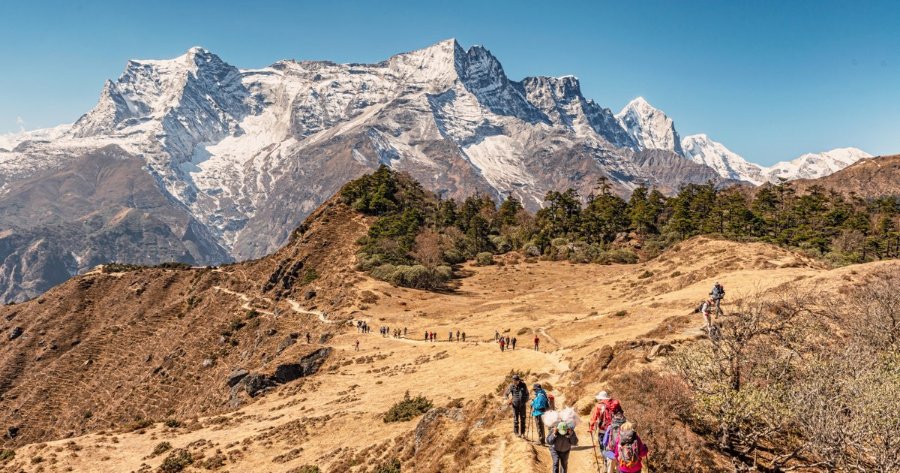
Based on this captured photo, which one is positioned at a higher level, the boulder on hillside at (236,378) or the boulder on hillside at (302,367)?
the boulder on hillside at (302,367)

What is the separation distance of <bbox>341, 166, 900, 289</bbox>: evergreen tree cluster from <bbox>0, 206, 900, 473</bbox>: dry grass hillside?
21.1 feet

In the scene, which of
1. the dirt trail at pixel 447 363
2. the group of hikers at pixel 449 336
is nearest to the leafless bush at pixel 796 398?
the dirt trail at pixel 447 363

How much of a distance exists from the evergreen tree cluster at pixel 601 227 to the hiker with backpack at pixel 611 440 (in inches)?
2814

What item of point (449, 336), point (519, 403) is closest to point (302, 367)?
point (449, 336)

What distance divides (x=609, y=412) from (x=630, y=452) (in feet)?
8.21

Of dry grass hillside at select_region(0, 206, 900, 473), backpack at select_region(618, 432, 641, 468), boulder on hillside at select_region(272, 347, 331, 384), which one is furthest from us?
boulder on hillside at select_region(272, 347, 331, 384)

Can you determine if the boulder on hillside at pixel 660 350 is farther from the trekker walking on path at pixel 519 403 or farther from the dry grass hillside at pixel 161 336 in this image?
the dry grass hillside at pixel 161 336

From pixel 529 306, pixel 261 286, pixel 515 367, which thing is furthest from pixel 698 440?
pixel 261 286

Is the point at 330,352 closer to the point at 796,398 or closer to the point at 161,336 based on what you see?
the point at 796,398

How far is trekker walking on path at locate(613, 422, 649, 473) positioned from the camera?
1247cm

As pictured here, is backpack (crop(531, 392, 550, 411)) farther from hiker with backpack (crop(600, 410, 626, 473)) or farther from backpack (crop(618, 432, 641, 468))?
backpack (crop(618, 432, 641, 468))

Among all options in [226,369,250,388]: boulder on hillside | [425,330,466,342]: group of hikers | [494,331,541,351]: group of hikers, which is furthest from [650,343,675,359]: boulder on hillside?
[226,369,250,388]: boulder on hillside

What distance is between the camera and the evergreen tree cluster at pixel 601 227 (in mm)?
86438

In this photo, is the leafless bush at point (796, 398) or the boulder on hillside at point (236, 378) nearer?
the leafless bush at point (796, 398)
